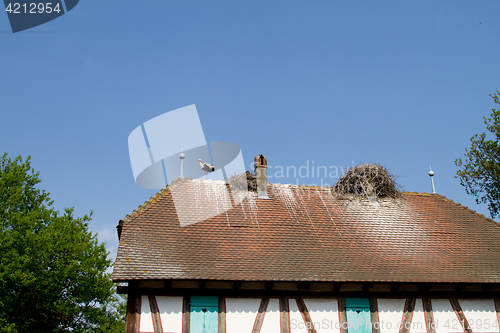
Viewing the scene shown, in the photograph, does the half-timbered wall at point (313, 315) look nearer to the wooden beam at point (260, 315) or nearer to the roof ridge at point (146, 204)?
the wooden beam at point (260, 315)

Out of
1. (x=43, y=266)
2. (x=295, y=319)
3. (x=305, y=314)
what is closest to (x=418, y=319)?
(x=305, y=314)

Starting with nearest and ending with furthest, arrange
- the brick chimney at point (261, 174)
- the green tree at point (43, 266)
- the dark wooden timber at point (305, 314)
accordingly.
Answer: the dark wooden timber at point (305, 314), the brick chimney at point (261, 174), the green tree at point (43, 266)

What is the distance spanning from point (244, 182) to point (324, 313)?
528 centimetres

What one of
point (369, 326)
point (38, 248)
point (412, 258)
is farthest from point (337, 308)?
point (38, 248)

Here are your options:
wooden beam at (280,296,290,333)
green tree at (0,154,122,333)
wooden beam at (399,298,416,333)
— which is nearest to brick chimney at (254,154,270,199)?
wooden beam at (280,296,290,333)

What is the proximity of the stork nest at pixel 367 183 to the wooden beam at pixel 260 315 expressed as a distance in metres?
5.73

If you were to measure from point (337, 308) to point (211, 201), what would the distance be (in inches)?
196

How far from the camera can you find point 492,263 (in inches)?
451

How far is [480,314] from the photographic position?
10938 millimetres

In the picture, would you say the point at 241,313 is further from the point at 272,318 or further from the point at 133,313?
the point at 133,313

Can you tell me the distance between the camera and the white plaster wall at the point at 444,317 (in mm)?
10664

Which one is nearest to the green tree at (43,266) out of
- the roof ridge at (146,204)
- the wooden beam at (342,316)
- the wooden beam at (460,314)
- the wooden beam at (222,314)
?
the roof ridge at (146,204)

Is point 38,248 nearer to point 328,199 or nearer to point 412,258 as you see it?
point 328,199

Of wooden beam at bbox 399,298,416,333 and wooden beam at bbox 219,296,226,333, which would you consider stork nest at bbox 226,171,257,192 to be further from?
wooden beam at bbox 399,298,416,333
